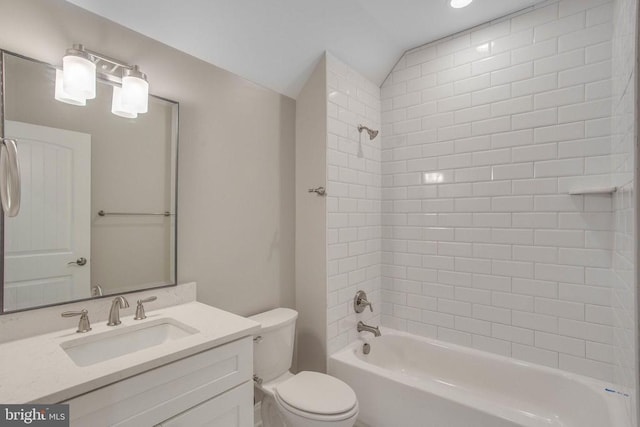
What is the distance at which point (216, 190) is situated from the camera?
1.79 m

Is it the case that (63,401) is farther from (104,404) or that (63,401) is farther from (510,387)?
(510,387)

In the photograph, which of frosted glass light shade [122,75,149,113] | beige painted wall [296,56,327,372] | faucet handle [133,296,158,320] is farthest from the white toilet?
frosted glass light shade [122,75,149,113]

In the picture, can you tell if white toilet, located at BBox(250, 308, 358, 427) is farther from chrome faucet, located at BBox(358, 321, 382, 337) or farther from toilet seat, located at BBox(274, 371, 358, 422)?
chrome faucet, located at BBox(358, 321, 382, 337)

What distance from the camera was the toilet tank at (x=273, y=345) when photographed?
1715mm


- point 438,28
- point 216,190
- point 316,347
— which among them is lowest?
point 316,347

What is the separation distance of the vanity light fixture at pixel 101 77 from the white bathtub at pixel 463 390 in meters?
1.82

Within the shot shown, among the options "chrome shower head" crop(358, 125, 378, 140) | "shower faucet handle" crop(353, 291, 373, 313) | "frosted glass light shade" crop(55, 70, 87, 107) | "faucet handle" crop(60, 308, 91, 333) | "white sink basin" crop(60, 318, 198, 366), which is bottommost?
"shower faucet handle" crop(353, 291, 373, 313)

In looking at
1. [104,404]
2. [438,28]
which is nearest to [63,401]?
[104,404]

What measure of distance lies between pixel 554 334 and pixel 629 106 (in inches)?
51.2

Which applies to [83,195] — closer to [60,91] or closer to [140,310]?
[60,91]

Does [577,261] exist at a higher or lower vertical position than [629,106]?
lower

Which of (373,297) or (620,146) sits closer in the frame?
(620,146)

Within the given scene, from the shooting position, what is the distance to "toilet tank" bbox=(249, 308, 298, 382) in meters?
1.71
